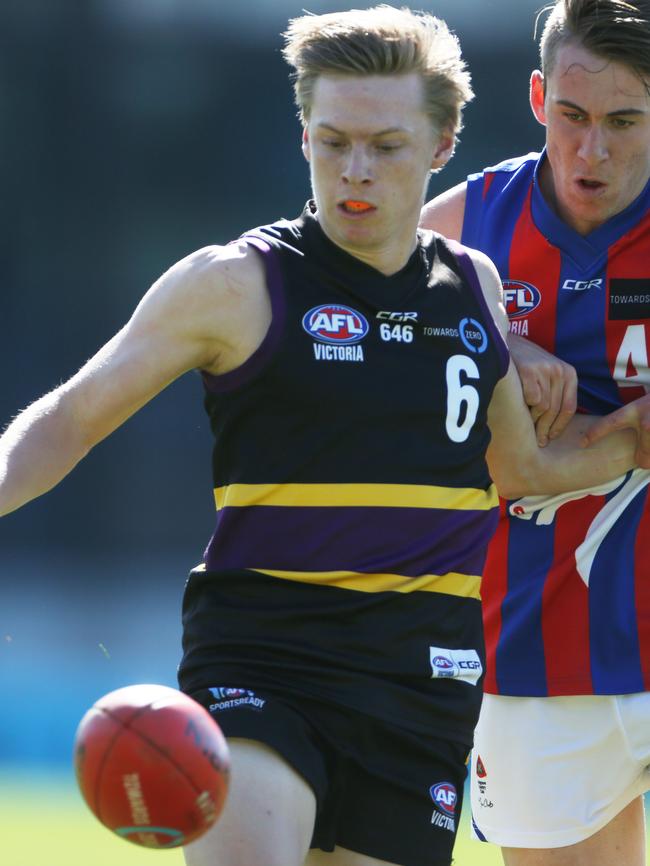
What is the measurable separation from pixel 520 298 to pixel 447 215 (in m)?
0.30

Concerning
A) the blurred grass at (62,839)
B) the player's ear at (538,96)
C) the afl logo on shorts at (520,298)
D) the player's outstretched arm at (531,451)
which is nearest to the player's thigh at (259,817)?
the player's outstretched arm at (531,451)

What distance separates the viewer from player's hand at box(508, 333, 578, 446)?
10.5 ft

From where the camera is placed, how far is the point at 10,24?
793 centimetres

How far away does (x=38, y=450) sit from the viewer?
8.75ft

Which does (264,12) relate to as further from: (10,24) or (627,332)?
(627,332)

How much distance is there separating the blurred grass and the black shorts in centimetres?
197

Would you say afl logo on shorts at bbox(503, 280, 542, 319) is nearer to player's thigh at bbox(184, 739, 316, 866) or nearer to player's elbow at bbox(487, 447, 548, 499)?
player's elbow at bbox(487, 447, 548, 499)

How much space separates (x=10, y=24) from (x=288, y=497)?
591 centimetres

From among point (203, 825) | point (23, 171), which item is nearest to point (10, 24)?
point (23, 171)

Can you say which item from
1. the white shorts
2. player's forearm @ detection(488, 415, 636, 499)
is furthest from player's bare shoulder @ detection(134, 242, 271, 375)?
the white shorts

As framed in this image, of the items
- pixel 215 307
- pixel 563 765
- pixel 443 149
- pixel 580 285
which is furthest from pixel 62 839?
pixel 443 149

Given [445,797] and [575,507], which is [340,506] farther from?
[575,507]

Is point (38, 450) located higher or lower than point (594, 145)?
lower

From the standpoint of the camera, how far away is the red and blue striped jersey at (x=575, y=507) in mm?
3441
